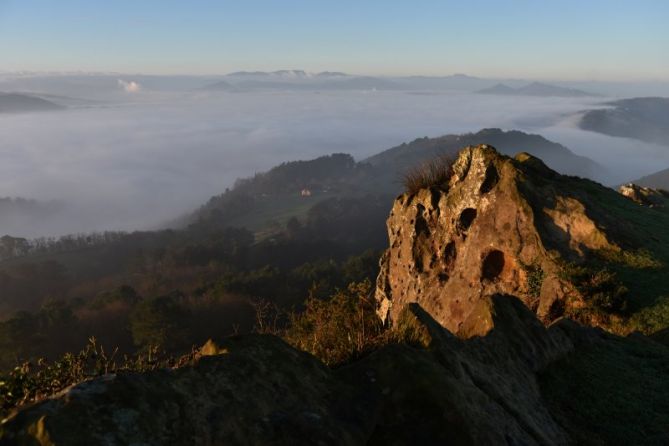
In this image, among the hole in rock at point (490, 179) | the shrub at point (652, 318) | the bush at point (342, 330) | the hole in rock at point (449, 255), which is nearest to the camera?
the bush at point (342, 330)

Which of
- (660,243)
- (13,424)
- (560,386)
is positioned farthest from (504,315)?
(660,243)

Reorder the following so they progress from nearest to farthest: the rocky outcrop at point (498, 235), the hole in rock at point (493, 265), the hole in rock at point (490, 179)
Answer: the rocky outcrop at point (498, 235) < the hole in rock at point (493, 265) < the hole in rock at point (490, 179)

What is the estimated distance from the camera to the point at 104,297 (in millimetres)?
70875

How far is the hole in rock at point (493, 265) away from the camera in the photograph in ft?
52.7

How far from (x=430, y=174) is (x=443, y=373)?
49.3 ft

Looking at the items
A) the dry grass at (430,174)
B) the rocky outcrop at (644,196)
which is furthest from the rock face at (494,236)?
the rocky outcrop at (644,196)

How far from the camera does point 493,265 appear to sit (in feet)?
53.7

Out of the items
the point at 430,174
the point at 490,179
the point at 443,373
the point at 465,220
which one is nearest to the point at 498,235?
the point at 465,220

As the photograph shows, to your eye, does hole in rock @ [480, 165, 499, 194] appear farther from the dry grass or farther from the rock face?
the dry grass

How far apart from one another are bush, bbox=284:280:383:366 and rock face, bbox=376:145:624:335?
513 centimetres

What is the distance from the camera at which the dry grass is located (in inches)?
770

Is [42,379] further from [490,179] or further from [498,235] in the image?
[490,179]

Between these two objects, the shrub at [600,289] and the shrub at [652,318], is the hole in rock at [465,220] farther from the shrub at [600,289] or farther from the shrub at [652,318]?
the shrub at [652,318]

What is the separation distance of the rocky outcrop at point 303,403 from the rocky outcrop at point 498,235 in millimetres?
7869
